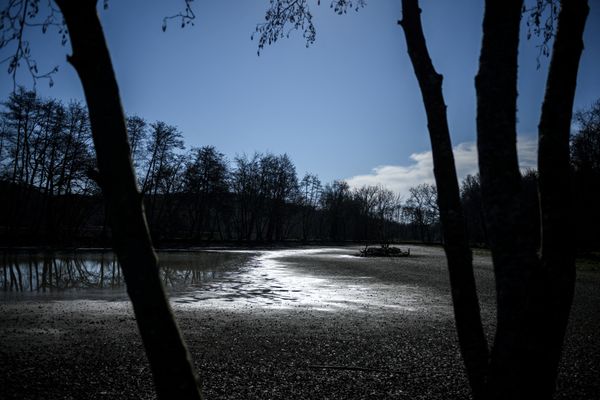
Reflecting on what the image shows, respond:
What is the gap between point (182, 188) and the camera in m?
51.5

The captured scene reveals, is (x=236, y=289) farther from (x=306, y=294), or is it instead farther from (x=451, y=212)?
(x=451, y=212)

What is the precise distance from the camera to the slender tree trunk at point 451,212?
2170 mm

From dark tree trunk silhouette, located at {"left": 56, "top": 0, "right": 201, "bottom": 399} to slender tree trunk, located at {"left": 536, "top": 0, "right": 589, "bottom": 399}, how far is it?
5.75ft

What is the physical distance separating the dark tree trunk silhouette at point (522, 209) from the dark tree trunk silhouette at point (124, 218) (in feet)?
5.40

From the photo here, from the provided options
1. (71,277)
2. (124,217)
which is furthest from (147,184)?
(124,217)

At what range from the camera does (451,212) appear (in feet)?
7.47

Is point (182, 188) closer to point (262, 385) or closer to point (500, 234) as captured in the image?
point (262, 385)

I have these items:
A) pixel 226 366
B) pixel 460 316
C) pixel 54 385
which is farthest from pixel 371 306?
pixel 460 316

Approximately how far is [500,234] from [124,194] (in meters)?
1.95

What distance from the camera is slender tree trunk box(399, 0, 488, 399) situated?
2170 mm

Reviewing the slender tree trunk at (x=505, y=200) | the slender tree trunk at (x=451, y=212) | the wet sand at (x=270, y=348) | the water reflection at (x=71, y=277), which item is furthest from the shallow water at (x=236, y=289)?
the slender tree trunk at (x=505, y=200)

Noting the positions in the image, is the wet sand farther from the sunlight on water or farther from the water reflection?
the water reflection

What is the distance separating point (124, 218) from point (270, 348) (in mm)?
5565

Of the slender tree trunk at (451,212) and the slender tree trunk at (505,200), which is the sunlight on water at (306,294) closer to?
the slender tree trunk at (451,212)
